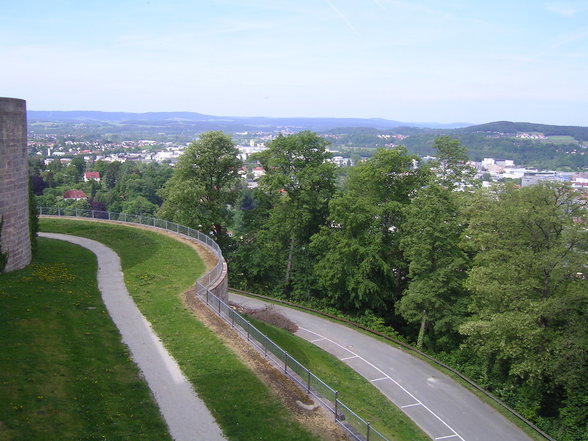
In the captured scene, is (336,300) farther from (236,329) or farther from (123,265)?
(236,329)

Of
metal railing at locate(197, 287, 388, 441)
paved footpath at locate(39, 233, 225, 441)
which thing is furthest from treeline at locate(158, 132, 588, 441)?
paved footpath at locate(39, 233, 225, 441)

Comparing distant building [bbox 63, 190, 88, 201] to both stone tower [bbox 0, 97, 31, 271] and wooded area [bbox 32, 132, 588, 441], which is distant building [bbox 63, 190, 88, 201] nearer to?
wooded area [bbox 32, 132, 588, 441]

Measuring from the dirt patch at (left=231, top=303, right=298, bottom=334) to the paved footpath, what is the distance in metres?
9.24

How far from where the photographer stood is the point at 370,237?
32.7 m

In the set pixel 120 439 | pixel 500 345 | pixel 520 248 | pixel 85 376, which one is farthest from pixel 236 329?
pixel 520 248

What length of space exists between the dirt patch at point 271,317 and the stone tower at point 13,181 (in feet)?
39.7

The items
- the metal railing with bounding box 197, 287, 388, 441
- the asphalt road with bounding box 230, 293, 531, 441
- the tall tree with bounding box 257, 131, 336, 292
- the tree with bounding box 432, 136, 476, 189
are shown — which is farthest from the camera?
the tall tree with bounding box 257, 131, 336, 292

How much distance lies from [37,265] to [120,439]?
598 inches

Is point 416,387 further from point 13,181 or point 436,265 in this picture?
point 13,181

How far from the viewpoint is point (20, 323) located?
16.9 m

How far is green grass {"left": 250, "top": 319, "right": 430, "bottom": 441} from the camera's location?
19.3 m

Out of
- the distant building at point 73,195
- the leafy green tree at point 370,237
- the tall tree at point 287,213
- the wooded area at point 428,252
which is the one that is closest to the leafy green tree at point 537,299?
the wooded area at point 428,252

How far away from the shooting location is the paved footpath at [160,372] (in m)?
12.2

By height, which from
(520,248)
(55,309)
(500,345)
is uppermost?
(520,248)
